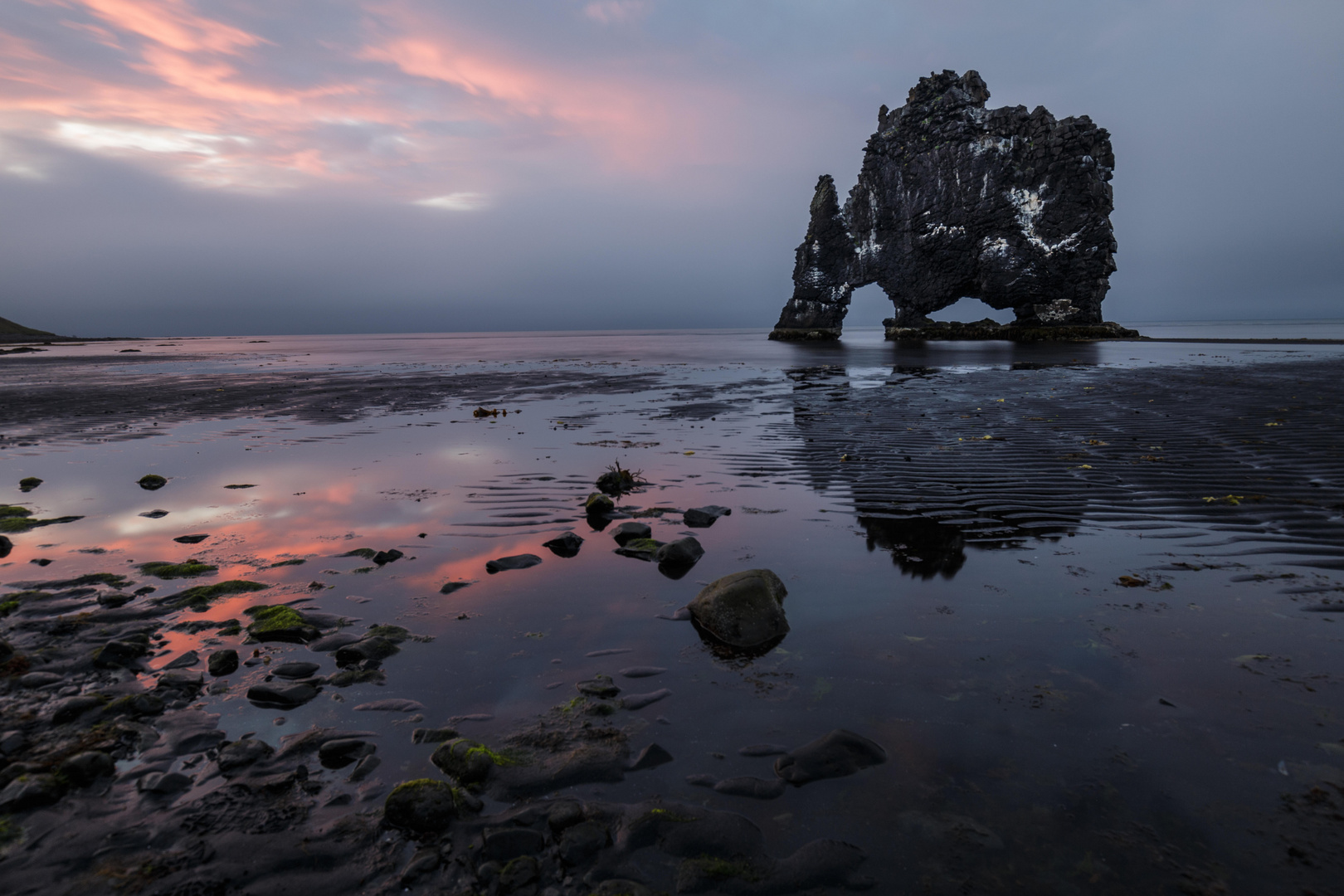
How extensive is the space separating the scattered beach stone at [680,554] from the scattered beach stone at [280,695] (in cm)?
387

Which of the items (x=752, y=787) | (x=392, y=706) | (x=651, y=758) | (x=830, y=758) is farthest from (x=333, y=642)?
(x=830, y=758)

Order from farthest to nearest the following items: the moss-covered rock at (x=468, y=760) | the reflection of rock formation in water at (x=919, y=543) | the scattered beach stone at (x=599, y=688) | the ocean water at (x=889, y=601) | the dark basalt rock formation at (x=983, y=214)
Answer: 1. the dark basalt rock formation at (x=983, y=214)
2. the reflection of rock formation in water at (x=919, y=543)
3. the scattered beach stone at (x=599, y=688)
4. the moss-covered rock at (x=468, y=760)
5. the ocean water at (x=889, y=601)

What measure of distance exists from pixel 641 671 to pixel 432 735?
5.42 ft

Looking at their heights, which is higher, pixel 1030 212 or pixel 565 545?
pixel 1030 212

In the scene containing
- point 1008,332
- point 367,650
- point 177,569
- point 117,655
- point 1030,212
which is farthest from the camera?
point 1008,332

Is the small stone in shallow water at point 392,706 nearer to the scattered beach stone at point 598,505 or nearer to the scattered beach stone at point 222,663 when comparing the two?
the scattered beach stone at point 222,663

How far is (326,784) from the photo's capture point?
11.8 feet

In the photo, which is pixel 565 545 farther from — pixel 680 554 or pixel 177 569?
pixel 177 569

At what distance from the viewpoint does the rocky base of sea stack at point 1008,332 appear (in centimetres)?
8762

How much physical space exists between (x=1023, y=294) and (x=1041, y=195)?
1432 cm

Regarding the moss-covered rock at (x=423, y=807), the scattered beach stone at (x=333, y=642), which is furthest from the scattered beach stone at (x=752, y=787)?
the scattered beach stone at (x=333, y=642)

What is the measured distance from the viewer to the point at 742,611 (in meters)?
5.55

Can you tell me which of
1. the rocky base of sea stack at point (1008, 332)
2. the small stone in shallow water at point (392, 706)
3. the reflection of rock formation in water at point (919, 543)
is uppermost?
the rocky base of sea stack at point (1008, 332)

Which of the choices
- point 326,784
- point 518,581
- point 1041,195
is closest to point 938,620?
point 518,581
